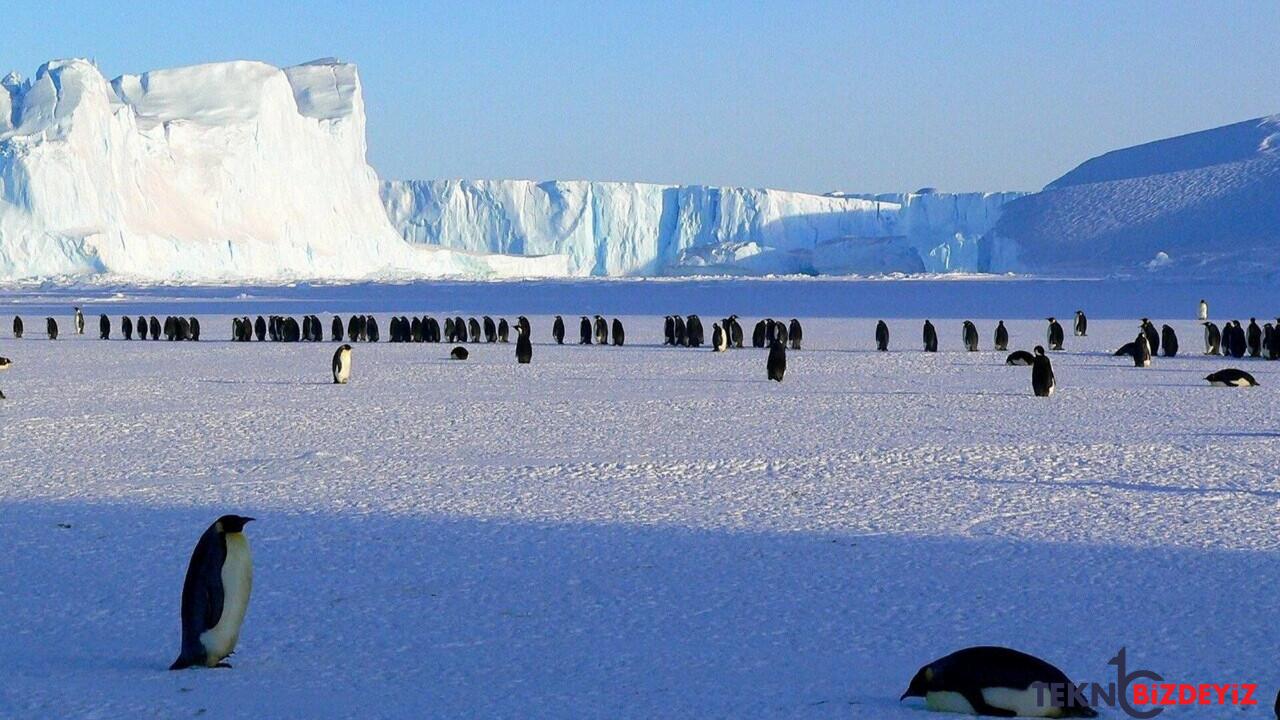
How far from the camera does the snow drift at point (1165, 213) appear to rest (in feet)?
175

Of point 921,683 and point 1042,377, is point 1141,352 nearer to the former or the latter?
point 1042,377

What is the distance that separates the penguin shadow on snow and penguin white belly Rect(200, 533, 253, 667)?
0.07 m

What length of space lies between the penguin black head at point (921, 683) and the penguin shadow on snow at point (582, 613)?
5 centimetres

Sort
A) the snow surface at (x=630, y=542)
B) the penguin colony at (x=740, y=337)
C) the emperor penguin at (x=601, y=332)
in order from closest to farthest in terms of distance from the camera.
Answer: the snow surface at (x=630, y=542), the penguin colony at (x=740, y=337), the emperor penguin at (x=601, y=332)

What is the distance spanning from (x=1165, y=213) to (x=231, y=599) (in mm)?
61335

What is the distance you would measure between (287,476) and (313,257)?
5570 cm

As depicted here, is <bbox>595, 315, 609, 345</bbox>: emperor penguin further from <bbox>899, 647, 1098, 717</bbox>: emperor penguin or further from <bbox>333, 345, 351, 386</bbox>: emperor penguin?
<bbox>899, 647, 1098, 717</bbox>: emperor penguin

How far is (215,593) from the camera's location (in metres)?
3.56

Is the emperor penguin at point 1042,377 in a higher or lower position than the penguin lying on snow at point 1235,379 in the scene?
higher

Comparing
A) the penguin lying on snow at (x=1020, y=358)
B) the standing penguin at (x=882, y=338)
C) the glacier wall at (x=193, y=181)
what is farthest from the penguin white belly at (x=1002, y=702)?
the glacier wall at (x=193, y=181)

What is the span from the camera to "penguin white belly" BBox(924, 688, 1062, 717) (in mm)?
3117

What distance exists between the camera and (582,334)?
64.5ft

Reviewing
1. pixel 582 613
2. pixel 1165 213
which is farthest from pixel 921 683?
pixel 1165 213

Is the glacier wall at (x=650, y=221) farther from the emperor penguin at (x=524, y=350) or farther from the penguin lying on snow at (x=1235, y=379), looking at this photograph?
the penguin lying on snow at (x=1235, y=379)
